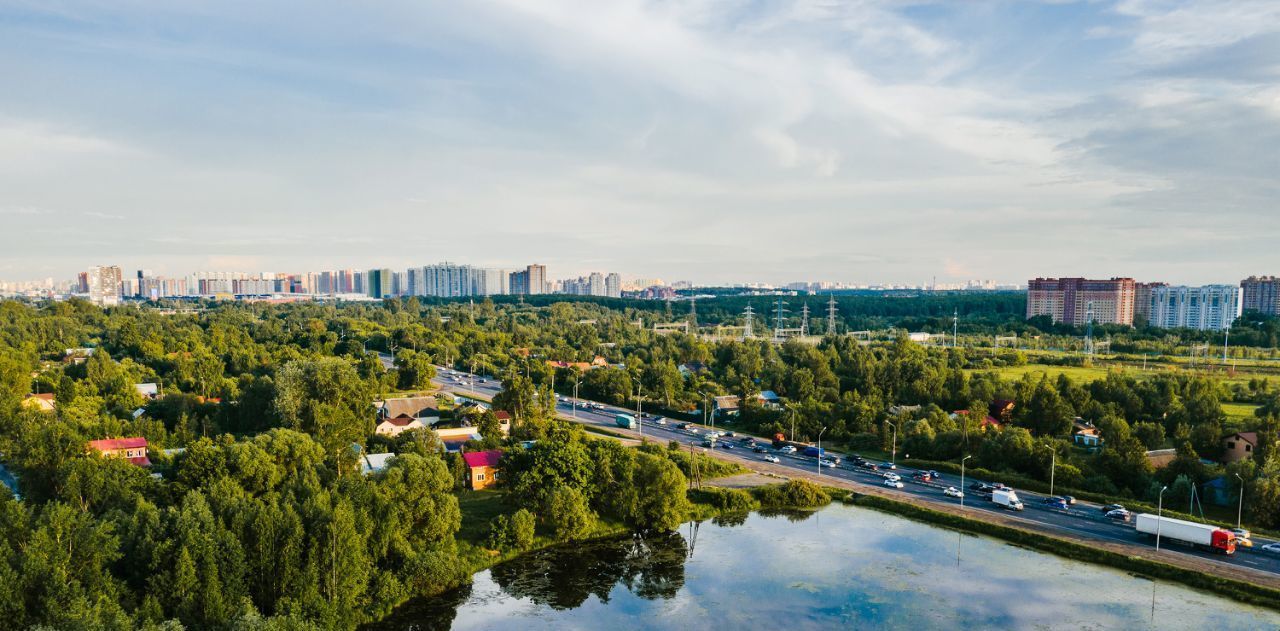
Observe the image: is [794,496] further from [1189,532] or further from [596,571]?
[1189,532]

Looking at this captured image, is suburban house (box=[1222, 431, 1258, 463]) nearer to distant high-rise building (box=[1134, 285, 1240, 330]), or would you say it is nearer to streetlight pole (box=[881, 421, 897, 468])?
streetlight pole (box=[881, 421, 897, 468])

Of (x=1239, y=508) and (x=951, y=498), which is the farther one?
(x=951, y=498)

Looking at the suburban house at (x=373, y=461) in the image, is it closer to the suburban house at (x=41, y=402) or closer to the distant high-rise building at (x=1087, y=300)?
the suburban house at (x=41, y=402)

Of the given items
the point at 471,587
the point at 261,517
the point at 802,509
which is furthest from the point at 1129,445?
the point at 261,517

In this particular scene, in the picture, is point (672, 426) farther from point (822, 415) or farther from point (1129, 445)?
point (1129, 445)

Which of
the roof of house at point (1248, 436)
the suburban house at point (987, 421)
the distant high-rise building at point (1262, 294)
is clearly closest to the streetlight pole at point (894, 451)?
the suburban house at point (987, 421)

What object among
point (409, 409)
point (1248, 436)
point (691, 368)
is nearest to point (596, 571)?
point (409, 409)
